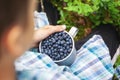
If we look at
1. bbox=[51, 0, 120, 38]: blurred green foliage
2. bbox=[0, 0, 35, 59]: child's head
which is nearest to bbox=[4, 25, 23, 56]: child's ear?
bbox=[0, 0, 35, 59]: child's head

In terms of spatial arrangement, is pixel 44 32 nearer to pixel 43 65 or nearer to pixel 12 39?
pixel 43 65

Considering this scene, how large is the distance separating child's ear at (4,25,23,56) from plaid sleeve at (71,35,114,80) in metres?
1.01

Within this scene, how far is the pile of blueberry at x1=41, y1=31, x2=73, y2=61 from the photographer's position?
137cm

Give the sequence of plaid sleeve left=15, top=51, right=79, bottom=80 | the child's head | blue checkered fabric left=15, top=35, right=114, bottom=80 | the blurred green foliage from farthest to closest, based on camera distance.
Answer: the blurred green foliage, blue checkered fabric left=15, top=35, right=114, bottom=80, plaid sleeve left=15, top=51, right=79, bottom=80, the child's head

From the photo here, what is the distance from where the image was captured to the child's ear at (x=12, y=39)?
38 cm

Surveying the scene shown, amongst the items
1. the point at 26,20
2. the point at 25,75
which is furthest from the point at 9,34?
the point at 25,75

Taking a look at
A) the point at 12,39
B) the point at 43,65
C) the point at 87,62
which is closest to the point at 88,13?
the point at 87,62

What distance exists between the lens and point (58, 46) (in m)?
1.38

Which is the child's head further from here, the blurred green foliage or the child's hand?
the blurred green foliage

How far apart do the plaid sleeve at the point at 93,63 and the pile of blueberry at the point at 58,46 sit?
9 cm

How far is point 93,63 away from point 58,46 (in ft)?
0.62

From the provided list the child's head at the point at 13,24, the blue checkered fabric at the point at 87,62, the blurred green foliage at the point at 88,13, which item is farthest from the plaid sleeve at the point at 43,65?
the child's head at the point at 13,24

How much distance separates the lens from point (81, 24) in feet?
5.73

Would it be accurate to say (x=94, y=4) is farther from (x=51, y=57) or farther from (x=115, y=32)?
(x=51, y=57)
